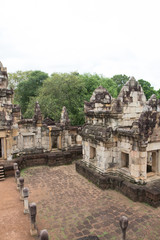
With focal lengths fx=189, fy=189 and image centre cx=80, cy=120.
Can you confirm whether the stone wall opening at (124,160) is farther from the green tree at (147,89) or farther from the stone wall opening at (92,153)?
the green tree at (147,89)

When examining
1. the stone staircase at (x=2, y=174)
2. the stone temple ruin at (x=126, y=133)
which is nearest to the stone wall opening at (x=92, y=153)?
the stone temple ruin at (x=126, y=133)

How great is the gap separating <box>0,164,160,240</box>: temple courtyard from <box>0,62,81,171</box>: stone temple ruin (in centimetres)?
346

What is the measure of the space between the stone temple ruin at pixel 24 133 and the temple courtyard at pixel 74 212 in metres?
3.46

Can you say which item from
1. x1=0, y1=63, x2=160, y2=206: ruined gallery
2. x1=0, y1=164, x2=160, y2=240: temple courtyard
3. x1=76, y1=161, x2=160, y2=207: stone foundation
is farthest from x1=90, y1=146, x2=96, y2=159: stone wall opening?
x1=0, y1=164, x2=160, y2=240: temple courtyard

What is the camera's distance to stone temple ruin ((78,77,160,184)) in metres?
10.3

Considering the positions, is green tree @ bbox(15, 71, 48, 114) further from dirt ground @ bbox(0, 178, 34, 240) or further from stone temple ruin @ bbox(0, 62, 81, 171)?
dirt ground @ bbox(0, 178, 34, 240)

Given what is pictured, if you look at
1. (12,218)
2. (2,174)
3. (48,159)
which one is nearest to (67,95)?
(48,159)

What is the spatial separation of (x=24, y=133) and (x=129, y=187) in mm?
10411

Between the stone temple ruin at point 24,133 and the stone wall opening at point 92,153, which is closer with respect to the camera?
the stone wall opening at point 92,153

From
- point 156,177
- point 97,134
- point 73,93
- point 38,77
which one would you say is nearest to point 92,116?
point 97,134

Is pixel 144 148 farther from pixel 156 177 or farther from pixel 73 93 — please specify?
pixel 73 93

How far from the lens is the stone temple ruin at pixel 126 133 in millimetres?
10312

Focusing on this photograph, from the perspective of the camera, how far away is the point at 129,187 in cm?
1025

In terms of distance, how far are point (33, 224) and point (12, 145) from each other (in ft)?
30.4
